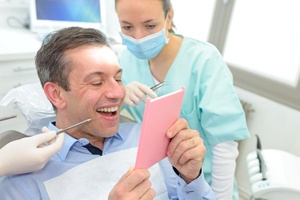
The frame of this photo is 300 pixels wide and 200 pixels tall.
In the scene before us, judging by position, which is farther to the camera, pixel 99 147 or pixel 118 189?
pixel 99 147

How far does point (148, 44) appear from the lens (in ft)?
4.19

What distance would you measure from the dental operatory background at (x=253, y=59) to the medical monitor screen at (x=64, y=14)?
9cm

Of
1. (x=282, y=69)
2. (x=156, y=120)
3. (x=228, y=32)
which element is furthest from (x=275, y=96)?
(x=156, y=120)

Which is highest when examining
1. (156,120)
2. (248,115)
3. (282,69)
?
(156,120)

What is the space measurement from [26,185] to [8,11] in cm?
201

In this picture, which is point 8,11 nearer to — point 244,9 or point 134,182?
point 244,9

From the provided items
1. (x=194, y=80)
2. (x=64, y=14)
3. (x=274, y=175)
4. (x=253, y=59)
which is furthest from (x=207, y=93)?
(x=64, y=14)

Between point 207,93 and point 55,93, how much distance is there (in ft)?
1.95

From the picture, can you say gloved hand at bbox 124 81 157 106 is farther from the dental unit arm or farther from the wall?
the wall

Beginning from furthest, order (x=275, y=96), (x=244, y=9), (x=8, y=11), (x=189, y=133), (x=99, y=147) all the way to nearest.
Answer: (x=8, y=11) < (x=244, y=9) < (x=275, y=96) < (x=99, y=147) < (x=189, y=133)

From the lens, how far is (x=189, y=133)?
825 mm

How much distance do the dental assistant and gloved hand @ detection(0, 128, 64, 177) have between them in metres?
0.45

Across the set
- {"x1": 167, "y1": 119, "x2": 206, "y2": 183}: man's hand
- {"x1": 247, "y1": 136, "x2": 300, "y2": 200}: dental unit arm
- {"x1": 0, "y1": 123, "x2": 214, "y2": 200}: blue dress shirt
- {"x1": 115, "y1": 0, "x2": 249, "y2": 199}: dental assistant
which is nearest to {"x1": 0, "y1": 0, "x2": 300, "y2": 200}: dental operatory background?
{"x1": 247, "y1": 136, "x2": 300, "y2": 200}: dental unit arm

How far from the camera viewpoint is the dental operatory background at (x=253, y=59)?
193 cm
